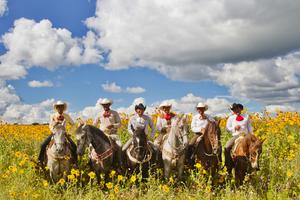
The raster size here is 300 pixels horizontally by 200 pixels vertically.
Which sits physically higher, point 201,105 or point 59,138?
point 201,105

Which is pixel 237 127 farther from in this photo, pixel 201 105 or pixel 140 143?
pixel 140 143

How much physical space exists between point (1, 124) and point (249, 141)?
48.0 feet

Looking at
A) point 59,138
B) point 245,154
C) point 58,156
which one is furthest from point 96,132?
point 245,154

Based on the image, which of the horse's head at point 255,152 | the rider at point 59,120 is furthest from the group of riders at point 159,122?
the horse's head at point 255,152

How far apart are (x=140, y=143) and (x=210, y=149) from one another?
2015 mm

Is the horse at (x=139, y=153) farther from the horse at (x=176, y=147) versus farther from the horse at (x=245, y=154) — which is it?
the horse at (x=245, y=154)

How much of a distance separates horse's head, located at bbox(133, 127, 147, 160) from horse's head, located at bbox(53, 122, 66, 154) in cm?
196

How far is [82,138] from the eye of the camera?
1090cm

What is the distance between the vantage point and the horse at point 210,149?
1098 cm

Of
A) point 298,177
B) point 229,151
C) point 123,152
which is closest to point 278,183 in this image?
point 298,177

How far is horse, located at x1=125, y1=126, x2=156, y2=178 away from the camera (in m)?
11.1

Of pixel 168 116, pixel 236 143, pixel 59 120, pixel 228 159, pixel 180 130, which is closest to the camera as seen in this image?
pixel 180 130

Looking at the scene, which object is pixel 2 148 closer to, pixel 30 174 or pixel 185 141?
pixel 30 174

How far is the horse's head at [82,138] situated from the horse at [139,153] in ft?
4.30
